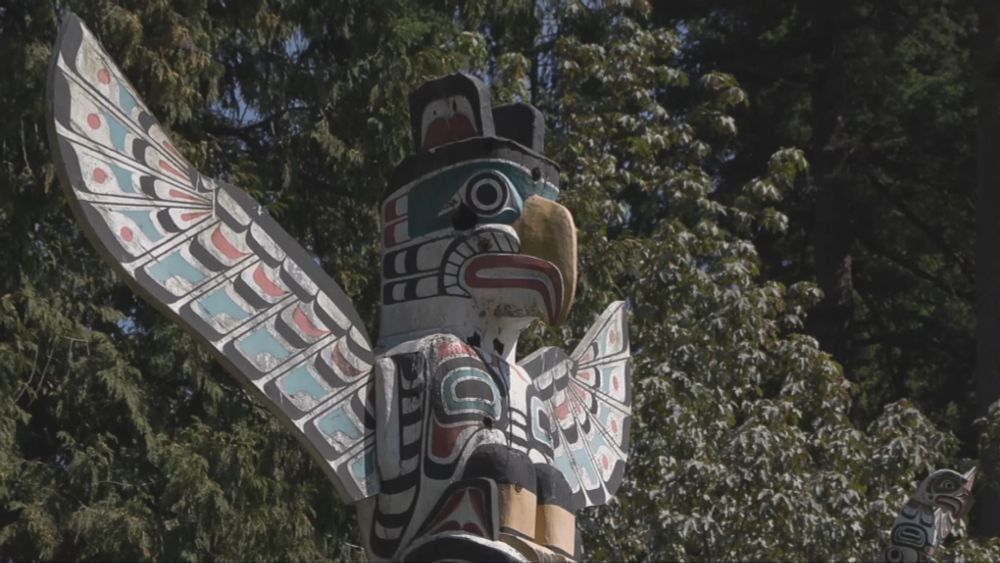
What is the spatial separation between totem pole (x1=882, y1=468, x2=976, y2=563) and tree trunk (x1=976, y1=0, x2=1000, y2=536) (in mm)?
4689

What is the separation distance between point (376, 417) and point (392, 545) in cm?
44

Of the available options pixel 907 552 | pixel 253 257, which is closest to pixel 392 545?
pixel 253 257

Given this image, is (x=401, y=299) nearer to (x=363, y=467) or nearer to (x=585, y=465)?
(x=363, y=467)

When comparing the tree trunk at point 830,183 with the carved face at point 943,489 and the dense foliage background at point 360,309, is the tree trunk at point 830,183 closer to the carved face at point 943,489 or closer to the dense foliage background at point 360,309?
the dense foliage background at point 360,309

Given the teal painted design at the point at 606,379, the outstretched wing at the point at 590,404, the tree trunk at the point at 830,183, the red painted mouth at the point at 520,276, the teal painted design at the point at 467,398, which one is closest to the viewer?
the teal painted design at the point at 467,398

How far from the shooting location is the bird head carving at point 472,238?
7285 millimetres

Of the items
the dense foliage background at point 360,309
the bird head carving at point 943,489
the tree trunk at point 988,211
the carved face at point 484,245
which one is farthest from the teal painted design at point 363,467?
the tree trunk at point 988,211

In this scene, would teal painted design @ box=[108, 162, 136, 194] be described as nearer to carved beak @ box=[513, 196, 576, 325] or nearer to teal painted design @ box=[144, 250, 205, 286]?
teal painted design @ box=[144, 250, 205, 286]

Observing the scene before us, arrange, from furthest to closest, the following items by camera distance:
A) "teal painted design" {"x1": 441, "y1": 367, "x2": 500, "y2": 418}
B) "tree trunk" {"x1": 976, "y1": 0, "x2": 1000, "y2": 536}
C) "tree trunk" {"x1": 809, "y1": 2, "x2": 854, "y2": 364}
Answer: "tree trunk" {"x1": 809, "y1": 2, "x2": 854, "y2": 364}
"tree trunk" {"x1": 976, "y1": 0, "x2": 1000, "y2": 536}
"teal painted design" {"x1": 441, "y1": 367, "x2": 500, "y2": 418}

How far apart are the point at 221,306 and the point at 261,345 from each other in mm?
190

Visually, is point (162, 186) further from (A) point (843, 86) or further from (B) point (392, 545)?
(A) point (843, 86)

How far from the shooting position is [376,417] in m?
7.05

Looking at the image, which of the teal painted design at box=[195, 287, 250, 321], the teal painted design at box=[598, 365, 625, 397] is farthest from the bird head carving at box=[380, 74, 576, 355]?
the teal painted design at box=[598, 365, 625, 397]

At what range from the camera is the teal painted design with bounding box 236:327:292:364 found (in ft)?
22.6
